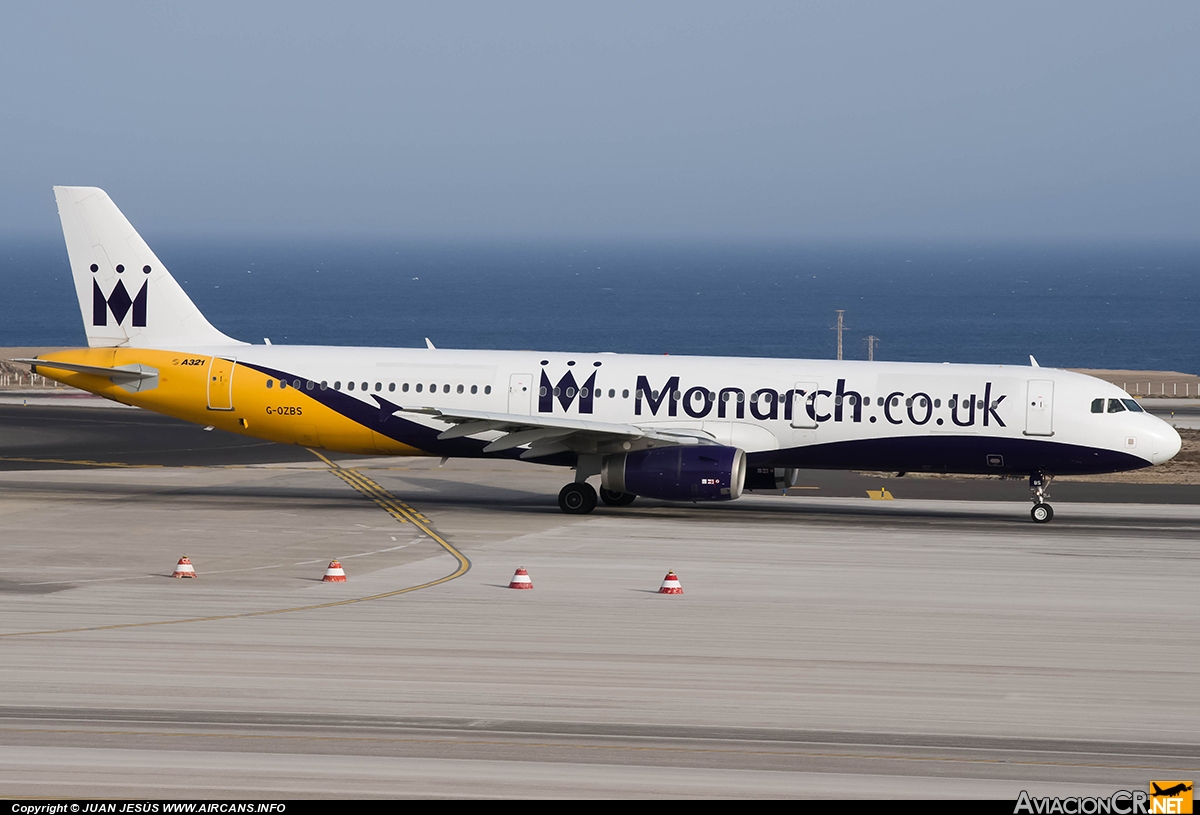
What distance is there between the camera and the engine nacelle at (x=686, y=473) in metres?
35.3

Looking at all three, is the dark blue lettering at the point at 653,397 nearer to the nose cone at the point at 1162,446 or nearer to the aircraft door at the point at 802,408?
the aircraft door at the point at 802,408

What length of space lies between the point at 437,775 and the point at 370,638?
7059 millimetres

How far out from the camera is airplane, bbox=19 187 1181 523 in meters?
36.7

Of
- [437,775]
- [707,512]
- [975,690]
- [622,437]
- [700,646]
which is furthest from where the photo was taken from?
[707,512]

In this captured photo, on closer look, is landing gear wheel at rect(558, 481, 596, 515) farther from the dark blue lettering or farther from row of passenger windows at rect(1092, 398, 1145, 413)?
row of passenger windows at rect(1092, 398, 1145, 413)

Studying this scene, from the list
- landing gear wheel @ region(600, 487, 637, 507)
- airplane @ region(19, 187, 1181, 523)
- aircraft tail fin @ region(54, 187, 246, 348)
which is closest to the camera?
airplane @ region(19, 187, 1181, 523)

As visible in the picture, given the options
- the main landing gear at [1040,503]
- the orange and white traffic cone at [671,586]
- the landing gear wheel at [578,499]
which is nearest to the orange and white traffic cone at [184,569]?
the orange and white traffic cone at [671,586]

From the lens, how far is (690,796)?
1467 cm

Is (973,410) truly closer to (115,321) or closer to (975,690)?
(975,690)

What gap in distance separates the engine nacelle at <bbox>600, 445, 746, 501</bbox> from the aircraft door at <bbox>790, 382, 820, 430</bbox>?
6.69ft

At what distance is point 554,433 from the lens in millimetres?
36719

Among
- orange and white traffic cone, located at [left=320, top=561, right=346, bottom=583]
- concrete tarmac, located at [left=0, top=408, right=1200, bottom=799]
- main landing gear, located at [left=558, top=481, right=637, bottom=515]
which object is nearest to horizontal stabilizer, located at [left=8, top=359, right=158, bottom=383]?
concrete tarmac, located at [left=0, top=408, right=1200, bottom=799]
